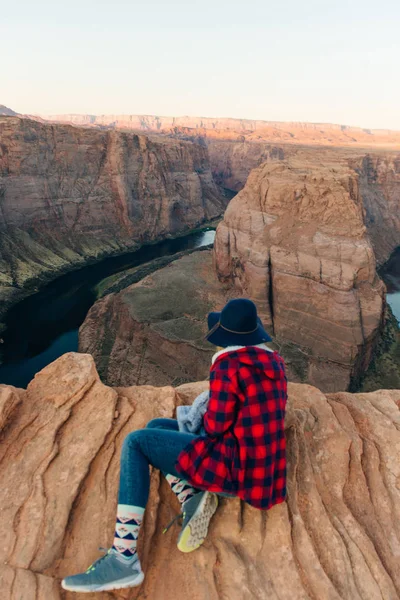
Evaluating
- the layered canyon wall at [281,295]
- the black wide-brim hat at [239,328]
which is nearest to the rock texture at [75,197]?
the layered canyon wall at [281,295]

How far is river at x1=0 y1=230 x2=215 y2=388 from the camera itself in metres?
28.9

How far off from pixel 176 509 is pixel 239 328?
2784 millimetres

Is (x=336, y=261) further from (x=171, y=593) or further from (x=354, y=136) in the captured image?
(x=354, y=136)

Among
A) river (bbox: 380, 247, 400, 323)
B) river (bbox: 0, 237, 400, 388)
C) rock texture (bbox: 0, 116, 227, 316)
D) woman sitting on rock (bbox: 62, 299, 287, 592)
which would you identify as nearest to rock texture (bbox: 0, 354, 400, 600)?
woman sitting on rock (bbox: 62, 299, 287, 592)

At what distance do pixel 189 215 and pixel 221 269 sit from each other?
44.5 metres

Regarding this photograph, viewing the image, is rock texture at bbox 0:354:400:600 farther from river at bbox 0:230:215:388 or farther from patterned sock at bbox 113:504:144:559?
river at bbox 0:230:215:388

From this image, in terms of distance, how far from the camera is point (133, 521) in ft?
12.3

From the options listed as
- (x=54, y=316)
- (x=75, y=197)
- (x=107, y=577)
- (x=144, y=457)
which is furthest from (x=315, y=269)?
(x=75, y=197)

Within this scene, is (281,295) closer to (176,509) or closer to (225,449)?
(176,509)

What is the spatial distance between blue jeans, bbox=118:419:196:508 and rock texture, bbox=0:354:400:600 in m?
0.95

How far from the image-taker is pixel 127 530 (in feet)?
12.2

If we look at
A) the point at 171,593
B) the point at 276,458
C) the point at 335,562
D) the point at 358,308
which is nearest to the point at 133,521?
the point at 171,593

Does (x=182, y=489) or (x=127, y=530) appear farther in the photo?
(x=182, y=489)

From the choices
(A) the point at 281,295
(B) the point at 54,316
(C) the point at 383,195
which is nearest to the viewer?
(A) the point at 281,295
